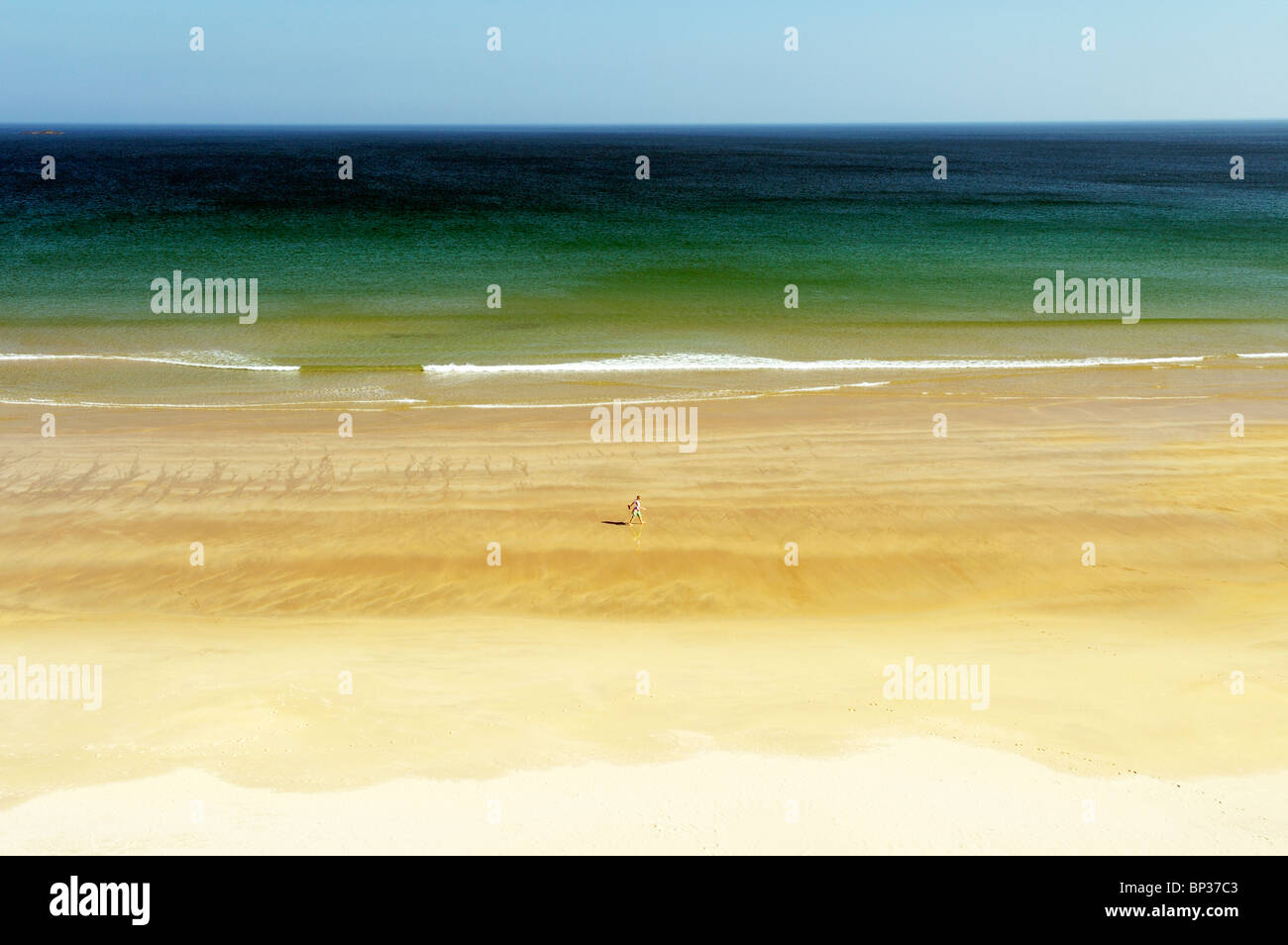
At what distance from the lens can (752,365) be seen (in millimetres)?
29016

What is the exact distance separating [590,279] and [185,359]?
61.9 ft

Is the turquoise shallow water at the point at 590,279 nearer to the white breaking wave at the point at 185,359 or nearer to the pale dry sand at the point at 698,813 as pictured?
the white breaking wave at the point at 185,359

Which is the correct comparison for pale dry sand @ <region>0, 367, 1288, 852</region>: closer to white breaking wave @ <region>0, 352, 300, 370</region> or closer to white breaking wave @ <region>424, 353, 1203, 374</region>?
white breaking wave @ <region>424, 353, 1203, 374</region>

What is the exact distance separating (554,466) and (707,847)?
39.3ft

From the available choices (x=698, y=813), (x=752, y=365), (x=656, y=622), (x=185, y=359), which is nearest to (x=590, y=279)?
(x=752, y=365)

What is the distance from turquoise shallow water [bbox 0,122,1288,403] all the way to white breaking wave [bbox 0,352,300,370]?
15cm

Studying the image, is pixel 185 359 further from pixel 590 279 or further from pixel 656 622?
pixel 656 622

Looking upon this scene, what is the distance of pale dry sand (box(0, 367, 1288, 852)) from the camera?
886cm

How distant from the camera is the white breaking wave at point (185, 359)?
1127 inches

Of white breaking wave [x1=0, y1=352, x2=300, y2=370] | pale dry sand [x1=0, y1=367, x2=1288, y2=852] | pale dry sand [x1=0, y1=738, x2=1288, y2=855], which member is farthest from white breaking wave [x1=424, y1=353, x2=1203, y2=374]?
pale dry sand [x1=0, y1=738, x2=1288, y2=855]

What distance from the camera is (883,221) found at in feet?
206

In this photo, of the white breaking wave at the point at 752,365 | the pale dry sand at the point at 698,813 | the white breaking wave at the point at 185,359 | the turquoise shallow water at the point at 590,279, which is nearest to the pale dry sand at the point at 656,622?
the pale dry sand at the point at 698,813

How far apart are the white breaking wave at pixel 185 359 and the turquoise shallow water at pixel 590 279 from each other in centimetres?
15
